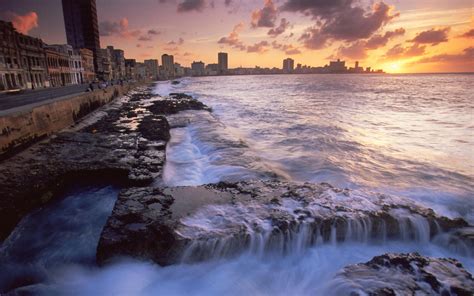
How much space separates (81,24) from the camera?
106312 mm

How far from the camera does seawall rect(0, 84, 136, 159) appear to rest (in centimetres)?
763

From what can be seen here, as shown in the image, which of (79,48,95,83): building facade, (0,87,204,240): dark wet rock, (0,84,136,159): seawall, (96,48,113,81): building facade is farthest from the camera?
(96,48,113,81): building facade

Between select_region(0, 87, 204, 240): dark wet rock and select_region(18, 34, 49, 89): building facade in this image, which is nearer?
select_region(0, 87, 204, 240): dark wet rock

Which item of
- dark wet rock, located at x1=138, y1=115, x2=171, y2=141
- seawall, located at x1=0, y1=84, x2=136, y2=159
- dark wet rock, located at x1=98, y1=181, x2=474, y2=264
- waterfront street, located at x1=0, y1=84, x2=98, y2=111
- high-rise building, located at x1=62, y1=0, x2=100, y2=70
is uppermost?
high-rise building, located at x1=62, y1=0, x2=100, y2=70

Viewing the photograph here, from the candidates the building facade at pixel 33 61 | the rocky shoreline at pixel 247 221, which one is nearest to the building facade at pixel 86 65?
the building facade at pixel 33 61

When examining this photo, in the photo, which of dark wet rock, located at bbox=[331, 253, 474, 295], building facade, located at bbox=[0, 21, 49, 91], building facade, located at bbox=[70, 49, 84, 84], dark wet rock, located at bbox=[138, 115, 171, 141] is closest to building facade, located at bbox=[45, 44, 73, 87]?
building facade, located at bbox=[70, 49, 84, 84]

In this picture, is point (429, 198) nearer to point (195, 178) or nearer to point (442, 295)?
point (442, 295)

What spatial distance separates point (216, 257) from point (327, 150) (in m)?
7.69

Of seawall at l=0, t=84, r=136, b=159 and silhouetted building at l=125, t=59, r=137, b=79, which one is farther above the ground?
silhouetted building at l=125, t=59, r=137, b=79

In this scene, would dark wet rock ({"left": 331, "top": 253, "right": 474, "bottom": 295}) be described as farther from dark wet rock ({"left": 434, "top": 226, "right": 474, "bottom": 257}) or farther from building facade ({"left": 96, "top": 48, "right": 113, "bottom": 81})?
building facade ({"left": 96, "top": 48, "right": 113, "bottom": 81})

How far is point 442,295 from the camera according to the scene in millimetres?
2795

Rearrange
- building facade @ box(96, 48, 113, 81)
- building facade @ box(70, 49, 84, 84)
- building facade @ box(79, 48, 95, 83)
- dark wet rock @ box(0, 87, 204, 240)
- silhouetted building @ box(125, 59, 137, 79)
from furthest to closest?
silhouetted building @ box(125, 59, 137, 79), building facade @ box(96, 48, 113, 81), building facade @ box(79, 48, 95, 83), building facade @ box(70, 49, 84, 84), dark wet rock @ box(0, 87, 204, 240)

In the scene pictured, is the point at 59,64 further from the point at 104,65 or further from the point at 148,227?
the point at 148,227

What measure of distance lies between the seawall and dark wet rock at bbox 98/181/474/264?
17.8 ft
